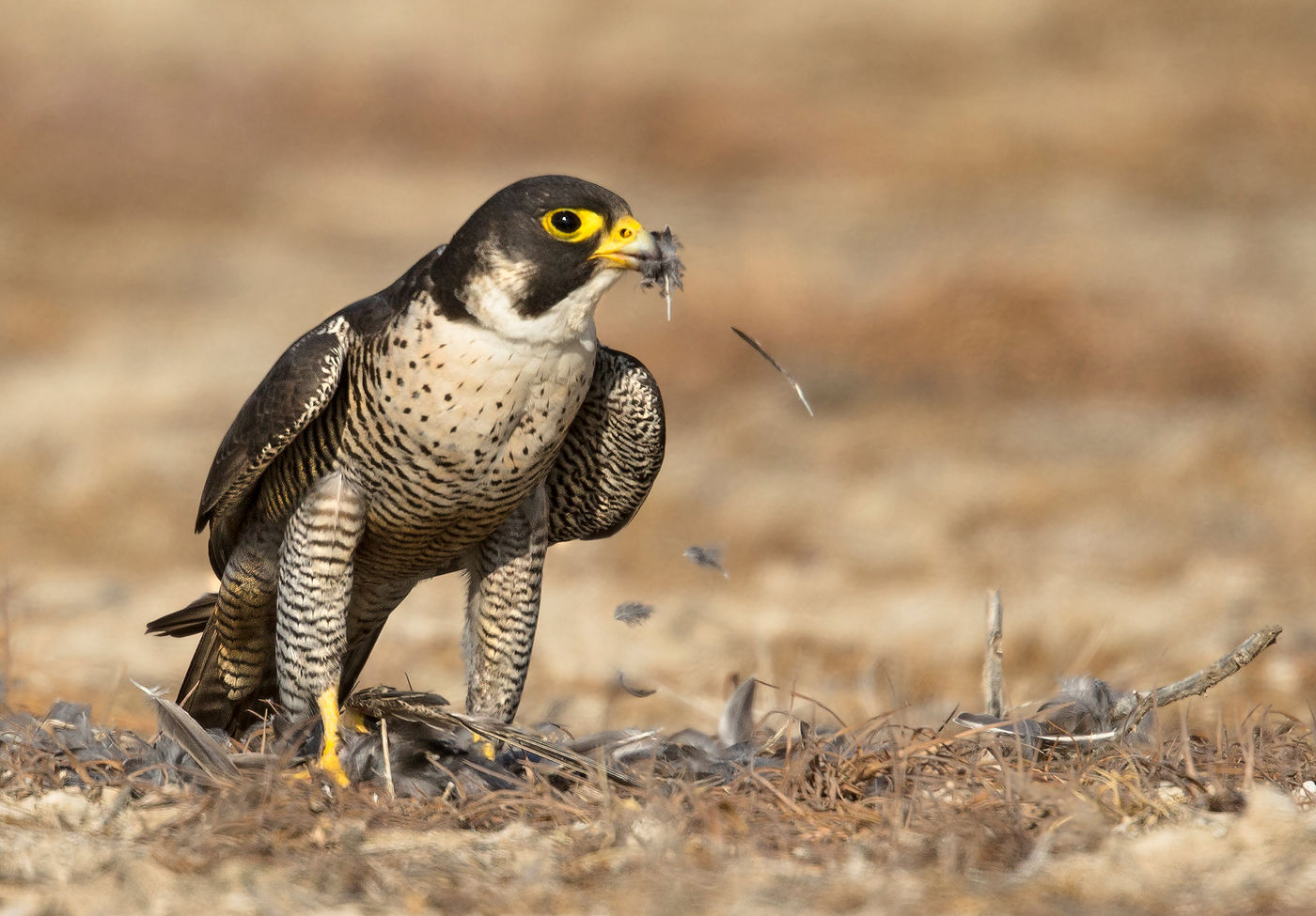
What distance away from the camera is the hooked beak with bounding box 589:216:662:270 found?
116 inches

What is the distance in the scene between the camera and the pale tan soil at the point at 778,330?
5391 mm

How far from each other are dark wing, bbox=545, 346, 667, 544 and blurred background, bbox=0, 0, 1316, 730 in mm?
805

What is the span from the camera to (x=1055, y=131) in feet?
54.0

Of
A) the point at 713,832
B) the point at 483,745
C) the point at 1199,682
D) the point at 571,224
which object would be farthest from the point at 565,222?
the point at 1199,682

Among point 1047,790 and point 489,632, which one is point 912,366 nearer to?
point 489,632

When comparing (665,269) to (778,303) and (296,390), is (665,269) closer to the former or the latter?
(296,390)

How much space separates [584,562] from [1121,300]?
522cm

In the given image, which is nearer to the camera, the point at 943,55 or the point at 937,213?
the point at 937,213

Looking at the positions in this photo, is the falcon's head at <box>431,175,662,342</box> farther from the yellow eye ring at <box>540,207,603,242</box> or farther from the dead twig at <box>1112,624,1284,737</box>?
the dead twig at <box>1112,624,1284,737</box>

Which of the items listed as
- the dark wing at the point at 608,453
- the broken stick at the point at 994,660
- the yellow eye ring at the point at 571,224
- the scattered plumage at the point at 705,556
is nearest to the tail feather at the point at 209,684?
the dark wing at the point at 608,453

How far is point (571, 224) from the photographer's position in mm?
2967

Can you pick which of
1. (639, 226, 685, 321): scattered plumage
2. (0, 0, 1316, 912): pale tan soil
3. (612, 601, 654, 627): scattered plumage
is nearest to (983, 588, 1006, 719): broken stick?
(0, 0, 1316, 912): pale tan soil

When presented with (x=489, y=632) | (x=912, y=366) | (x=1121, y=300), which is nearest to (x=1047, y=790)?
(x=489, y=632)

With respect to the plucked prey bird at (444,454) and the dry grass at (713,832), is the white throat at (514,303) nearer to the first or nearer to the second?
the plucked prey bird at (444,454)
